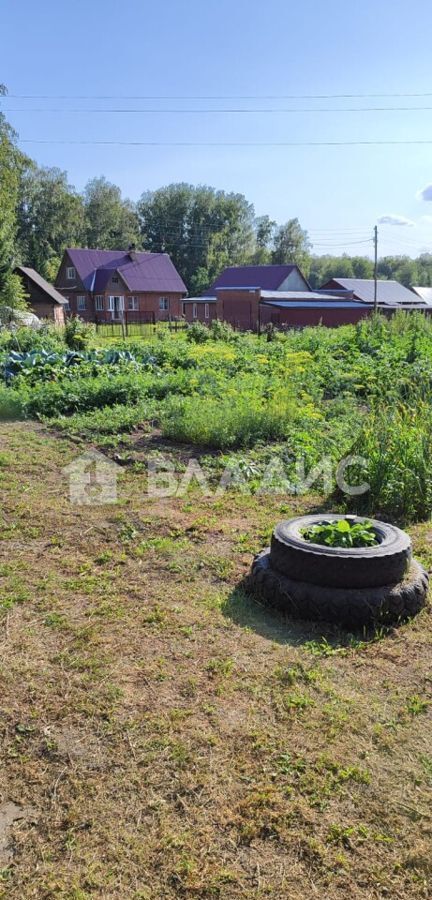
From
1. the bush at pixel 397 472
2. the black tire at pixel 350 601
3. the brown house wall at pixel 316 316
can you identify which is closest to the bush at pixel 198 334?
the bush at pixel 397 472

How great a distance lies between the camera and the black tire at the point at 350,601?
2.87m

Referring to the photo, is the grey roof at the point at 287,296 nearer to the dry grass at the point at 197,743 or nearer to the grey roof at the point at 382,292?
the grey roof at the point at 382,292

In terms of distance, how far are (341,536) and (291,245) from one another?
253 ft

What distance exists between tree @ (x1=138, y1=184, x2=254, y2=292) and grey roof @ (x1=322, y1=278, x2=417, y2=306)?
2115 cm

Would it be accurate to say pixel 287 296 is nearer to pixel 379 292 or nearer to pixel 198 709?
pixel 379 292

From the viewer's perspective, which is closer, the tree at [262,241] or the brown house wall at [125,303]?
the brown house wall at [125,303]

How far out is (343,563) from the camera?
9.61ft

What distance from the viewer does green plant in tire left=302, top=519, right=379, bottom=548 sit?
10.4 ft

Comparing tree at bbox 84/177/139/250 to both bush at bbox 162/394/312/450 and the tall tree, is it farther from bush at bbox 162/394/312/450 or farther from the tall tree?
bush at bbox 162/394/312/450

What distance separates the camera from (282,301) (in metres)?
40.3

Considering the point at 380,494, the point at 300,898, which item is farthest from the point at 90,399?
the point at 300,898

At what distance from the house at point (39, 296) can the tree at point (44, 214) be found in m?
13.4

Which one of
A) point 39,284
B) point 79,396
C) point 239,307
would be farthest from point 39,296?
point 79,396

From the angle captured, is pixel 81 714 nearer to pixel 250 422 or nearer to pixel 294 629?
pixel 294 629
